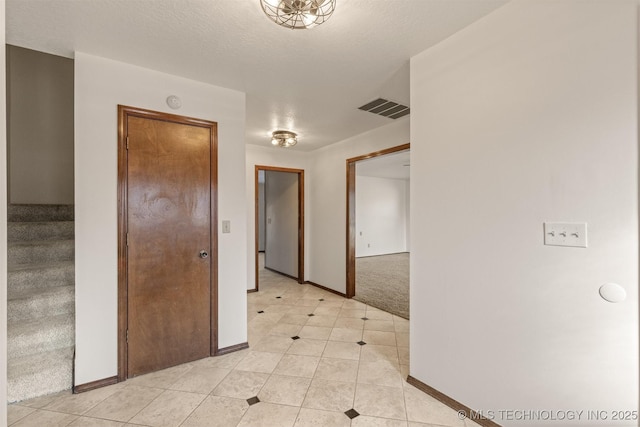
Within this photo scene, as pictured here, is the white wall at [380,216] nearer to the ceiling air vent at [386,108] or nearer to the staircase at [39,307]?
the ceiling air vent at [386,108]

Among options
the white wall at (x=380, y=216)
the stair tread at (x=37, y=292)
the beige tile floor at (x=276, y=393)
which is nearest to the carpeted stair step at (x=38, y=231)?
the stair tread at (x=37, y=292)

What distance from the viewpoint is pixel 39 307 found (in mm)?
2291

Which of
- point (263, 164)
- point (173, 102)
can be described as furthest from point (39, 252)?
point (263, 164)

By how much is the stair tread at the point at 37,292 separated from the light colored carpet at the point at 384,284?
136 inches

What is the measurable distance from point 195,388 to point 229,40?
2.55 metres

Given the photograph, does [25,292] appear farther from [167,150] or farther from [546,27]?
[546,27]

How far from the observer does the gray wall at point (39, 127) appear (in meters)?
3.11

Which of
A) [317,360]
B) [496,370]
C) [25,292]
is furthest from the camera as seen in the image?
[317,360]

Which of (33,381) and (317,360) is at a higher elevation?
(33,381)

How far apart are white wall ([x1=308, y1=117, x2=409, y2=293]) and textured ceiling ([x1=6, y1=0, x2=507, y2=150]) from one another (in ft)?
5.07

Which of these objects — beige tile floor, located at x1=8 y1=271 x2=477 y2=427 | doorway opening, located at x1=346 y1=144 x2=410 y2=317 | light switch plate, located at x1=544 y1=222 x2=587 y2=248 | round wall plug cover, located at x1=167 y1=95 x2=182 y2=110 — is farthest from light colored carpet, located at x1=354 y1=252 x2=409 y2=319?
round wall plug cover, located at x1=167 y1=95 x2=182 y2=110

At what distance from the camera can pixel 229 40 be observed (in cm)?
193

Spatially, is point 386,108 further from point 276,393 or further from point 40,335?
point 40,335

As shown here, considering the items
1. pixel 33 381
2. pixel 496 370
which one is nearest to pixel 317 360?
pixel 496 370
